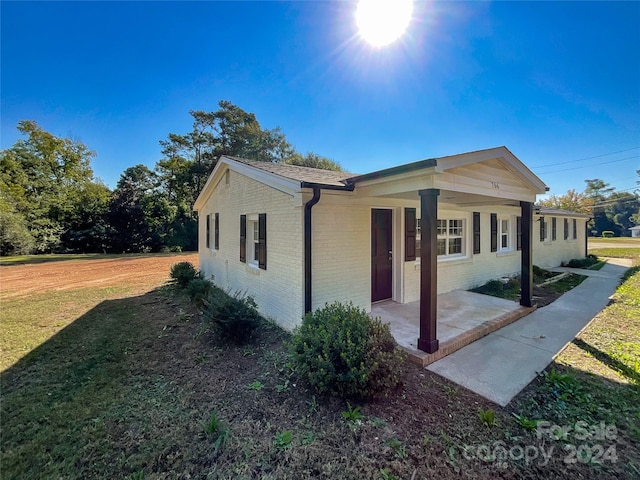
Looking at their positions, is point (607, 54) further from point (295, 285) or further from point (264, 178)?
point (295, 285)

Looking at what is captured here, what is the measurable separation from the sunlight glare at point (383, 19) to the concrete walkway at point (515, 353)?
6.33 m

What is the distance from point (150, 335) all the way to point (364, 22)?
785cm

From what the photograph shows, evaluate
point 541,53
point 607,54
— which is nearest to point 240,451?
point 541,53

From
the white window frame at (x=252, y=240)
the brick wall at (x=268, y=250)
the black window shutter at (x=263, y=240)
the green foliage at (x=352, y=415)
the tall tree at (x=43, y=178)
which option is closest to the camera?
the green foliage at (x=352, y=415)

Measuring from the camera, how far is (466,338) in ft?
14.9

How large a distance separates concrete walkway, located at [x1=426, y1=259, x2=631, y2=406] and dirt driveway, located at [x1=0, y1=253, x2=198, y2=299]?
10.2m

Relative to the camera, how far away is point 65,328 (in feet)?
18.9

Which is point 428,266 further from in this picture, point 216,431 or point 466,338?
point 216,431

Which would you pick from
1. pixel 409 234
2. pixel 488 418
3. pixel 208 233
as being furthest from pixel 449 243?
pixel 208 233

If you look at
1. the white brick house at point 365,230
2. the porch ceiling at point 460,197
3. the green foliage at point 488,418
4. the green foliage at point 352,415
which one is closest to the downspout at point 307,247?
the white brick house at point 365,230

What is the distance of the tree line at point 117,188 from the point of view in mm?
21031

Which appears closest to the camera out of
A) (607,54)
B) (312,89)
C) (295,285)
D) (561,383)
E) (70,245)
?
(561,383)

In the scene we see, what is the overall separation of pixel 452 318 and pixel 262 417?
4.23 meters

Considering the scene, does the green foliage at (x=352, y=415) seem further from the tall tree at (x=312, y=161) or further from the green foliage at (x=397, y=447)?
the tall tree at (x=312, y=161)
